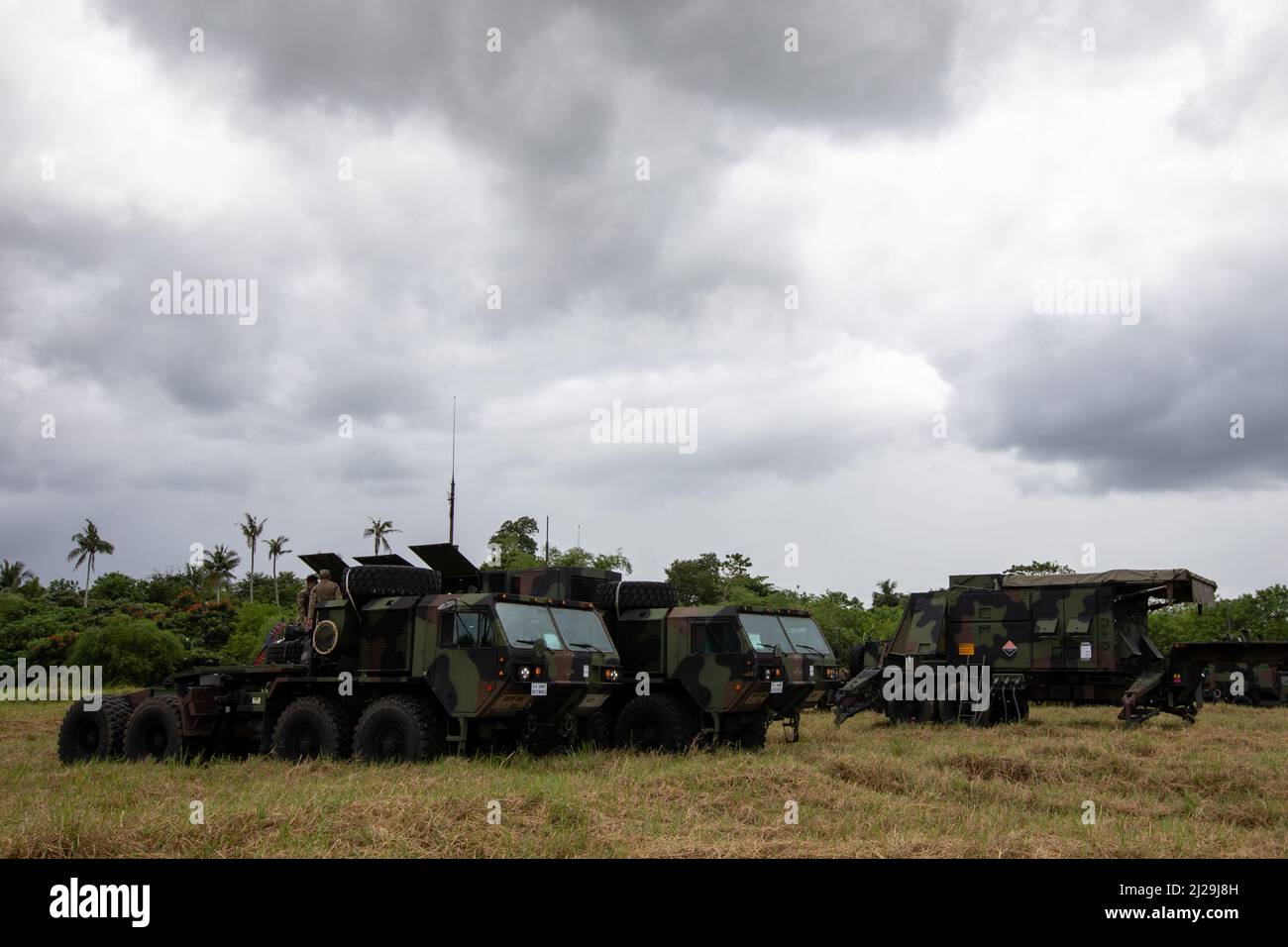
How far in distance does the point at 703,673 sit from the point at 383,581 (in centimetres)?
452

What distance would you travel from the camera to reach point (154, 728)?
1523 centimetres

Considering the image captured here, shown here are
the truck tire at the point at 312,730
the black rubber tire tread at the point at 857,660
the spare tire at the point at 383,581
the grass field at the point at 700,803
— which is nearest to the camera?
the grass field at the point at 700,803

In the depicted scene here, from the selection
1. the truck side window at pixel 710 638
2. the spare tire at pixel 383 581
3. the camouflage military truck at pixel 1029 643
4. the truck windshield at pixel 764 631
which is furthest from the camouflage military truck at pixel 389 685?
the camouflage military truck at pixel 1029 643

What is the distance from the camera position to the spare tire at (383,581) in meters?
14.3

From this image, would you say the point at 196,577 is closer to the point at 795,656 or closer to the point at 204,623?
the point at 204,623

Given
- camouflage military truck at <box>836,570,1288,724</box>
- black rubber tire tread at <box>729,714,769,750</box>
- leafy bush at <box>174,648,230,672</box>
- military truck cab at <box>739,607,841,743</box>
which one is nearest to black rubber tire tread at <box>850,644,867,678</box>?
camouflage military truck at <box>836,570,1288,724</box>

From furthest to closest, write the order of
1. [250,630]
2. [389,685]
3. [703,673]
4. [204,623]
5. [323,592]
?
[204,623] < [250,630] < [703,673] < [323,592] < [389,685]

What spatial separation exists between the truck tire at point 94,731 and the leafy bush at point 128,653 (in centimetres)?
2037

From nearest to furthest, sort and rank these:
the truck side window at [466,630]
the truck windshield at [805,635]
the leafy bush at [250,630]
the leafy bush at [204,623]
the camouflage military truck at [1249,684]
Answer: the truck side window at [466,630]
the truck windshield at [805,635]
the camouflage military truck at [1249,684]
the leafy bush at [250,630]
the leafy bush at [204,623]

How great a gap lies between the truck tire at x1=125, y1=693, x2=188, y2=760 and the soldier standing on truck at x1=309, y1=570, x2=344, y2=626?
2.36 metres

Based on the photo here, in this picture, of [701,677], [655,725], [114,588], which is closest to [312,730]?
[655,725]

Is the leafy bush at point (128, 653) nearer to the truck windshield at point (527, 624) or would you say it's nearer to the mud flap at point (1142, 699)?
the truck windshield at point (527, 624)

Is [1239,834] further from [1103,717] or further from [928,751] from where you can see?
[1103,717]
